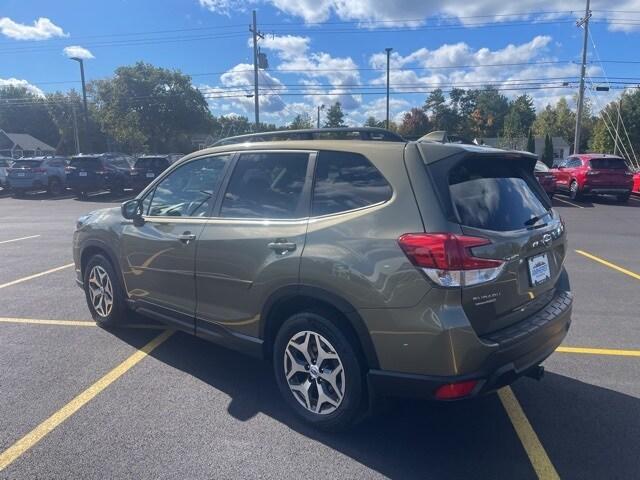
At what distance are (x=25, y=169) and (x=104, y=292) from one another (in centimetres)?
2160

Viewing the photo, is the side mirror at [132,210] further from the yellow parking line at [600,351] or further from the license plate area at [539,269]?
the yellow parking line at [600,351]

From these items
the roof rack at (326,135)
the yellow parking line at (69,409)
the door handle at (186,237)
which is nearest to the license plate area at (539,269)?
the roof rack at (326,135)

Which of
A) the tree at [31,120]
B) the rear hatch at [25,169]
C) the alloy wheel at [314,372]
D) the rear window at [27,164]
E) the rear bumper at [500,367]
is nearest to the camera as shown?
the rear bumper at [500,367]

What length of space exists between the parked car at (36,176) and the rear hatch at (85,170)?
177 centimetres

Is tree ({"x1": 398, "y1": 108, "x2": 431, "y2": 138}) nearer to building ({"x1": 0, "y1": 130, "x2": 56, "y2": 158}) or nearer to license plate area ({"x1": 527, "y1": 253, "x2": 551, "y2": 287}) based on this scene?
building ({"x1": 0, "y1": 130, "x2": 56, "y2": 158})

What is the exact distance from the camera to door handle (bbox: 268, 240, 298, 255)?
3183 millimetres

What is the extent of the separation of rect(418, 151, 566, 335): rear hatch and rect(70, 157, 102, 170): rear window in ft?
72.5

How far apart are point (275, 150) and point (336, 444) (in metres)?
2.03


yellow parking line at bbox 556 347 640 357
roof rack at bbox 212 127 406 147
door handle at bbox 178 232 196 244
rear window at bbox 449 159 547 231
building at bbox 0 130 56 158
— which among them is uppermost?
building at bbox 0 130 56 158

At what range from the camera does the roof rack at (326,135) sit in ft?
11.3

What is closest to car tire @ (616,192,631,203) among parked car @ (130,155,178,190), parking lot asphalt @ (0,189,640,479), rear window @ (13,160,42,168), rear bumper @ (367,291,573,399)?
parking lot asphalt @ (0,189,640,479)

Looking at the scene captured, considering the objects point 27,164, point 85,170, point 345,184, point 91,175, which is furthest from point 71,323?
point 27,164

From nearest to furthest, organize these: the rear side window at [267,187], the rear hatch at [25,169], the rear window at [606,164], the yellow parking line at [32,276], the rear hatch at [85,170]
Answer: the rear side window at [267,187], the yellow parking line at [32,276], the rear window at [606,164], the rear hatch at [85,170], the rear hatch at [25,169]

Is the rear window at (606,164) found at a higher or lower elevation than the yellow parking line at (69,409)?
higher
